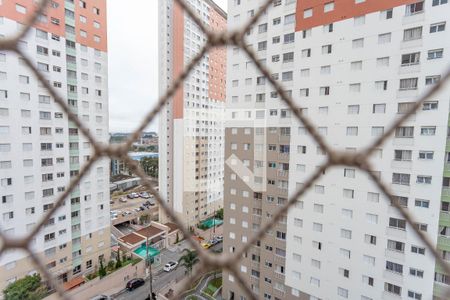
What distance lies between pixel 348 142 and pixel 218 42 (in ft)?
11.3

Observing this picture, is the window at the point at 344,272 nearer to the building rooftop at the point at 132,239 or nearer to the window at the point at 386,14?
the window at the point at 386,14

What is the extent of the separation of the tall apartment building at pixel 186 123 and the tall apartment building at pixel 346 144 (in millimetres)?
3555

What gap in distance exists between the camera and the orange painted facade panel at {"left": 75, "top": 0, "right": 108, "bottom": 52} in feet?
15.1

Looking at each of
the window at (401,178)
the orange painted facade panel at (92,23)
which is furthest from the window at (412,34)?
the orange painted facade panel at (92,23)

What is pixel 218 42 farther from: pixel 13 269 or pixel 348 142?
pixel 13 269

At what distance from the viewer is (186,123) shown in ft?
25.7

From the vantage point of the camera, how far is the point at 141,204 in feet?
29.6

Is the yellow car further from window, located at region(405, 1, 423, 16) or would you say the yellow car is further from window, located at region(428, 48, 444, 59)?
window, located at region(405, 1, 423, 16)

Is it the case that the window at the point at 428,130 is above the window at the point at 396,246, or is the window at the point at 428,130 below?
above

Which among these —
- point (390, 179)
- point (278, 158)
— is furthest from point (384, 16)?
point (278, 158)

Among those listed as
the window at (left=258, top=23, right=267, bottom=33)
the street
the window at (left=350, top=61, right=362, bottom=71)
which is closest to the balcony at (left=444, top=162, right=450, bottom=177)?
the window at (left=350, top=61, right=362, bottom=71)

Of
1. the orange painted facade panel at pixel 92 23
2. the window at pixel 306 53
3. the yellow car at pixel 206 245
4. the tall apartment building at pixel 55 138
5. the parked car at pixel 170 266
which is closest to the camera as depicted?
the window at pixel 306 53

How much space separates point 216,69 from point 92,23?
196 inches

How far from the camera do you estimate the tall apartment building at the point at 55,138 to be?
377cm
